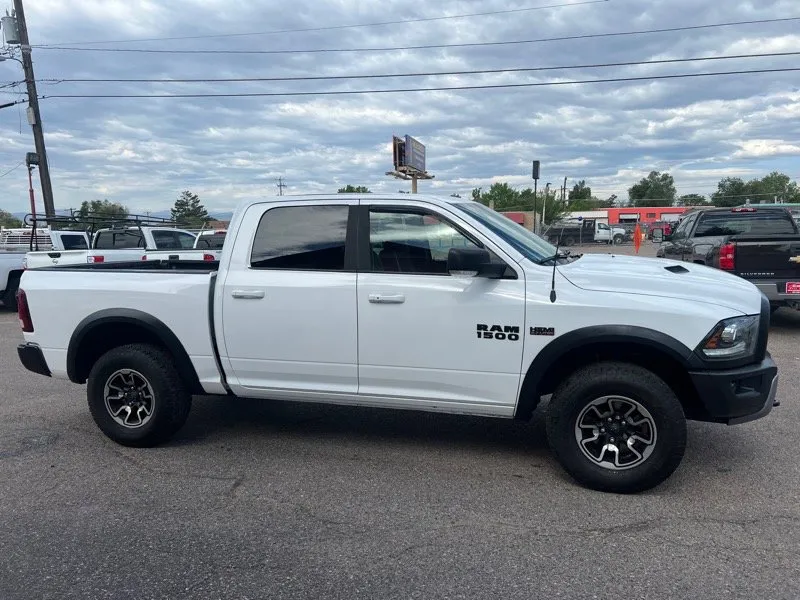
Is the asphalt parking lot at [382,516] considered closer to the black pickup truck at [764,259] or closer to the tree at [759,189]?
the black pickup truck at [764,259]

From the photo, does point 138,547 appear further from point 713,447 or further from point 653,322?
point 713,447

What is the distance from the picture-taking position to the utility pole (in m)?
21.2

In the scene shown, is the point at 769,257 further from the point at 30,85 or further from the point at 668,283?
the point at 30,85

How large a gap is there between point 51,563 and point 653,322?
358 cm

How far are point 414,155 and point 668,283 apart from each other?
2750 cm

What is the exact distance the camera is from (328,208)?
4715 millimetres

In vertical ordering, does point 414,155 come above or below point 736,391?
above

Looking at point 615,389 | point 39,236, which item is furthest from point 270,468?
point 39,236

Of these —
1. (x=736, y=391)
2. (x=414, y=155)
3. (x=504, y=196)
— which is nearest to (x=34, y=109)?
(x=414, y=155)

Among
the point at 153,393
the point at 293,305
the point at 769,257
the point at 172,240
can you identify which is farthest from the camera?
the point at 172,240

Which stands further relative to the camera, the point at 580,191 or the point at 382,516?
the point at 580,191

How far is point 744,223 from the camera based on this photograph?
425 inches

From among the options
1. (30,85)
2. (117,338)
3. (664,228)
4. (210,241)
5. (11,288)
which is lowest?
(11,288)

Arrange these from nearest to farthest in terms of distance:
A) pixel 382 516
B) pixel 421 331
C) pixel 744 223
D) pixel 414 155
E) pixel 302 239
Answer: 1. pixel 382 516
2. pixel 421 331
3. pixel 302 239
4. pixel 744 223
5. pixel 414 155
